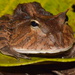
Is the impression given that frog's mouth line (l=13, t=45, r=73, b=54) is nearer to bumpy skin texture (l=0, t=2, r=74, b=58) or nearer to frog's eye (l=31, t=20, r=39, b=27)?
bumpy skin texture (l=0, t=2, r=74, b=58)

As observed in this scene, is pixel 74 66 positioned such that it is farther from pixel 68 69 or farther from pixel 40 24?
pixel 40 24

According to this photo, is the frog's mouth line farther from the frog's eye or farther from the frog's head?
the frog's eye

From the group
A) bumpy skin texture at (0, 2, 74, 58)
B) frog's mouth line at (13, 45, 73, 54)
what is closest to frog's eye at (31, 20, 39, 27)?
bumpy skin texture at (0, 2, 74, 58)

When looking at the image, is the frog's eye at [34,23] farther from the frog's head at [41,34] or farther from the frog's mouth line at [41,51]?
the frog's mouth line at [41,51]

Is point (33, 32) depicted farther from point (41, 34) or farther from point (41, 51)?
point (41, 51)

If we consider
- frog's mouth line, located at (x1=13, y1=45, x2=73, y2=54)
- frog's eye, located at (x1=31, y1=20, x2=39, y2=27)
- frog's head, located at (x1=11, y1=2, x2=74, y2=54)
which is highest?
frog's eye, located at (x1=31, y1=20, x2=39, y2=27)

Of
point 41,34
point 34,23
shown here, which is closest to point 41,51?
point 41,34

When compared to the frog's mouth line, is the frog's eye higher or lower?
higher
